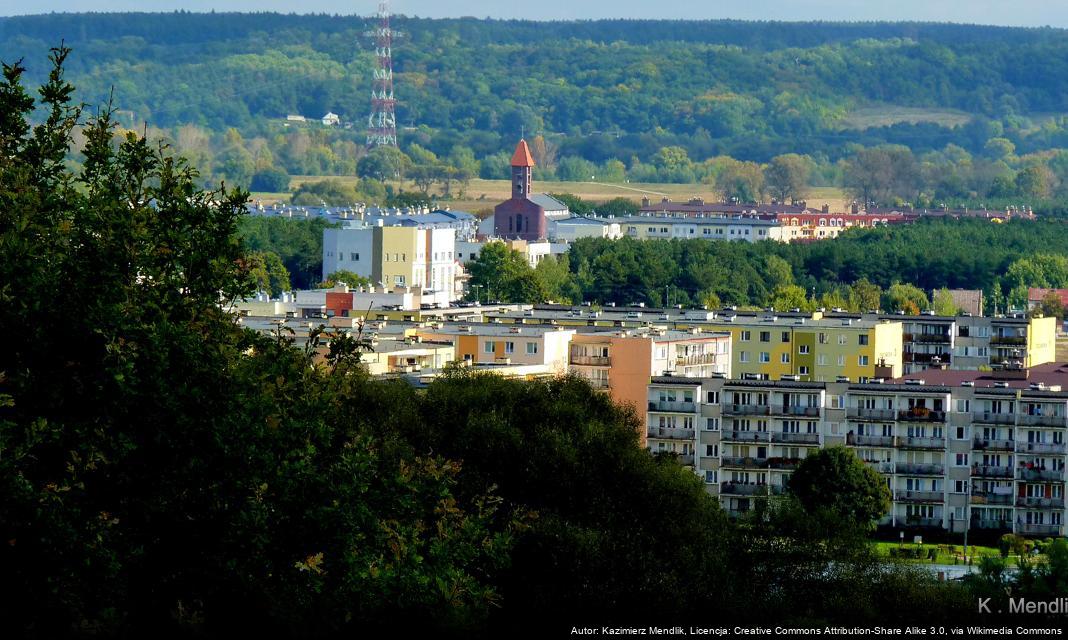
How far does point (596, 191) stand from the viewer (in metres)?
144

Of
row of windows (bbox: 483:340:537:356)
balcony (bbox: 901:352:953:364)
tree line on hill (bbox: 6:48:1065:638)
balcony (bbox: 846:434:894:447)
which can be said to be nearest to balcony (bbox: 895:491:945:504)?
balcony (bbox: 846:434:894:447)

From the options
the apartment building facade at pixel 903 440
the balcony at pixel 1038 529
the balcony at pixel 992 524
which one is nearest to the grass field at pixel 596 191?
the apartment building facade at pixel 903 440

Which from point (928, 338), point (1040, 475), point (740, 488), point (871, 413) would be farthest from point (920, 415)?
point (928, 338)

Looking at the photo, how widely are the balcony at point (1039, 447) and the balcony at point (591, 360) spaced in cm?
657

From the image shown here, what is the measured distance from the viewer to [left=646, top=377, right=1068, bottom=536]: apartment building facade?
3344 cm

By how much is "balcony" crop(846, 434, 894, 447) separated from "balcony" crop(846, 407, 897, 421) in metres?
0.25

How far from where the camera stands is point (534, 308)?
2098 inches

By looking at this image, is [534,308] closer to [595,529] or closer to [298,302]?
[298,302]

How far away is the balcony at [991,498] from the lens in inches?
1316

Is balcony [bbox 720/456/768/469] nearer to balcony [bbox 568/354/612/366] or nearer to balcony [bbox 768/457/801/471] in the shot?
balcony [bbox 768/457/801/471]

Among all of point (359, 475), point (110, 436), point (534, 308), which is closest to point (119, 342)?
point (110, 436)

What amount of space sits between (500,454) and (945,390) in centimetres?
1346

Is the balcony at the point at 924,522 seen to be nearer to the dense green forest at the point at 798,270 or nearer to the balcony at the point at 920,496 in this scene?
the balcony at the point at 920,496

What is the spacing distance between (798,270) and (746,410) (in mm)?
50177
